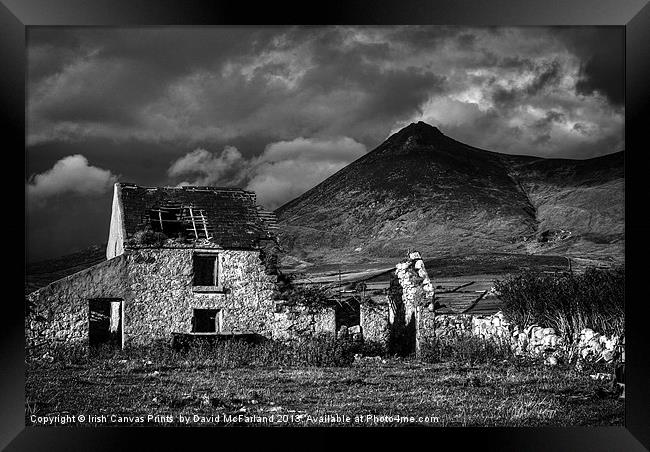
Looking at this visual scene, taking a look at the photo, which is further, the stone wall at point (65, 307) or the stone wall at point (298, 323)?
the stone wall at point (298, 323)

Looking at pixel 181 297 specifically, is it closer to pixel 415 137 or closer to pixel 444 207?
pixel 415 137

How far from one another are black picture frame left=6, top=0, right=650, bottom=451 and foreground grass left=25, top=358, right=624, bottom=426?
102cm

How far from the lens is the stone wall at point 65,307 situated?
48.4 ft

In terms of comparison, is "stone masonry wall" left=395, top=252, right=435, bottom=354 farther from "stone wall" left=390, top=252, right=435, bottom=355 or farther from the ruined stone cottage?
the ruined stone cottage

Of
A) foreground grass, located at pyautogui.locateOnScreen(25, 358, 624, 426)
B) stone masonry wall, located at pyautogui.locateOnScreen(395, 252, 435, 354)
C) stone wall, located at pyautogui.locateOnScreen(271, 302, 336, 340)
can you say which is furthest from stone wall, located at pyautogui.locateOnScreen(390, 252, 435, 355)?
foreground grass, located at pyautogui.locateOnScreen(25, 358, 624, 426)

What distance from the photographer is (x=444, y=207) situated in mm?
30031

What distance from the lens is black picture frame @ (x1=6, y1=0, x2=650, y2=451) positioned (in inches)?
398

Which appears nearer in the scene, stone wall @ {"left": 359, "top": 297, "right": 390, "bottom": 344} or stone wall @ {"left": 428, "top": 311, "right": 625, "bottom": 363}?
stone wall @ {"left": 428, "top": 311, "right": 625, "bottom": 363}
